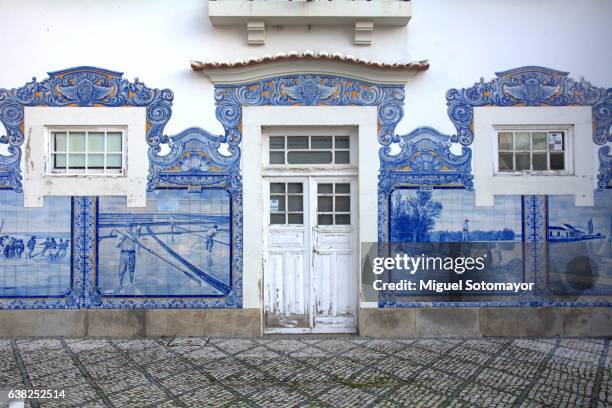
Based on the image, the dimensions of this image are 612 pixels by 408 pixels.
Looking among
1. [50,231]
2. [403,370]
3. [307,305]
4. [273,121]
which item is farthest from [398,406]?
[50,231]

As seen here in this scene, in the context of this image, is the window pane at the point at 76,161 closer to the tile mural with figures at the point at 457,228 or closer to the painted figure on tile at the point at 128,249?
the painted figure on tile at the point at 128,249

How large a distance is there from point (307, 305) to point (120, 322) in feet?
7.56

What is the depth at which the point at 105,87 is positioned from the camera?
19.1 ft

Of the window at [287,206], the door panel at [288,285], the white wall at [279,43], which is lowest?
the door panel at [288,285]

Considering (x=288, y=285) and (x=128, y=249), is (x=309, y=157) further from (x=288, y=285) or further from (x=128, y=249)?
(x=128, y=249)

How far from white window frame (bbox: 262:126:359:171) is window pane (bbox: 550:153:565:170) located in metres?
2.45

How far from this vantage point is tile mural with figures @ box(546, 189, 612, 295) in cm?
583

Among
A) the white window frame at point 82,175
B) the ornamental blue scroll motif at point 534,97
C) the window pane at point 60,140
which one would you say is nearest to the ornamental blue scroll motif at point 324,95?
the ornamental blue scroll motif at point 534,97

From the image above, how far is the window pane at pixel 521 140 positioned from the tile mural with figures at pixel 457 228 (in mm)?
657

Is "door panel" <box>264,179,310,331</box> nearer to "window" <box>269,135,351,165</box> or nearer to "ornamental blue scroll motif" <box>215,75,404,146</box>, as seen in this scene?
"window" <box>269,135,351,165</box>

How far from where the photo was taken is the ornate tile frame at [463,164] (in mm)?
5820

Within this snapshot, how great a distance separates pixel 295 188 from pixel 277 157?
1.51 feet

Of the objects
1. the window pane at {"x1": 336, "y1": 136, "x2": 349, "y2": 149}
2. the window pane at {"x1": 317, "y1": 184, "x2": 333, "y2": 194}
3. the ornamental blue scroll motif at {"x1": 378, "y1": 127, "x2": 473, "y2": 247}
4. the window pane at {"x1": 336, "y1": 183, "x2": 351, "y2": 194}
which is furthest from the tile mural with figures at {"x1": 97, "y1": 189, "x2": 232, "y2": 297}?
the ornamental blue scroll motif at {"x1": 378, "y1": 127, "x2": 473, "y2": 247}

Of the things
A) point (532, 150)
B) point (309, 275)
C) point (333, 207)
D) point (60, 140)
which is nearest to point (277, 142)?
point (333, 207)
